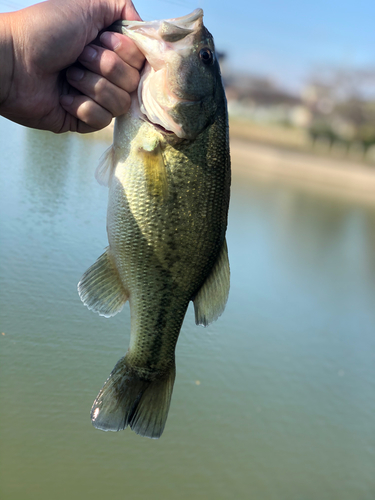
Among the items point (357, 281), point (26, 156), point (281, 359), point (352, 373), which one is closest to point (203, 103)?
point (281, 359)

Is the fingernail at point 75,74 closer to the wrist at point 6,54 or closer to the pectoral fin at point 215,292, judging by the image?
the wrist at point 6,54

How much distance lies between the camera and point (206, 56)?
4.49ft

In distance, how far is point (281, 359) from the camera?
3.63 metres

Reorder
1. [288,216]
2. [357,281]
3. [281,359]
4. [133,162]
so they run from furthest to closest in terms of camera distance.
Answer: [288,216] < [357,281] < [281,359] < [133,162]

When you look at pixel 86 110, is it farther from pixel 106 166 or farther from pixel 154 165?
pixel 154 165

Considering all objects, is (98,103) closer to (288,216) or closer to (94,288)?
(94,288)

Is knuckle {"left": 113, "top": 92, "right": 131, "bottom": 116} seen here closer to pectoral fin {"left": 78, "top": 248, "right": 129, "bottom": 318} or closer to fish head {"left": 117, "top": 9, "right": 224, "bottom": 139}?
fish head {"left": 117, "top": 9, "right": 224, "bottom": 139}

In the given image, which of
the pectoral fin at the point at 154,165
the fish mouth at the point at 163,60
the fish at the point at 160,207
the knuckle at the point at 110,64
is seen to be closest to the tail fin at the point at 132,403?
the fish at the point at 160,207

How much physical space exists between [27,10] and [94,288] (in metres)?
0.86

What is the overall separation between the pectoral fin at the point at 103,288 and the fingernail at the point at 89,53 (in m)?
0.58

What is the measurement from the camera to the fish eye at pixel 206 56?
1359 millimetres

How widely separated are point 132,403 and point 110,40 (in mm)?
1077

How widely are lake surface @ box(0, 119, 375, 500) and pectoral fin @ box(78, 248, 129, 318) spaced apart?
1.18m

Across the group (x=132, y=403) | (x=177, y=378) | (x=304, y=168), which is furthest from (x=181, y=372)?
(x=304, y=168)
